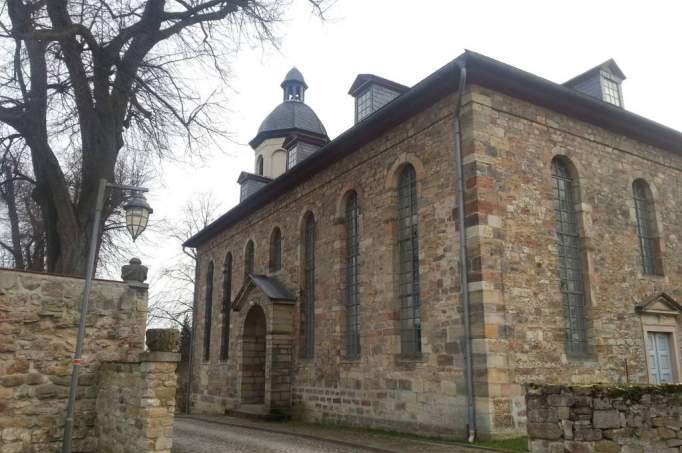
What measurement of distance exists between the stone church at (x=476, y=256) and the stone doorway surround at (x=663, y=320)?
0.14 ft

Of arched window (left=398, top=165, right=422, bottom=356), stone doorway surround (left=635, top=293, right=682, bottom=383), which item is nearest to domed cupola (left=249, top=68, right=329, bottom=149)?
arched window (left=398, top=165, right=422, bottom=356)

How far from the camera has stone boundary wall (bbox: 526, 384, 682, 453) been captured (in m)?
6.38

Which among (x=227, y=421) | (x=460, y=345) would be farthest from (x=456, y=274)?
(x=227, y=421)

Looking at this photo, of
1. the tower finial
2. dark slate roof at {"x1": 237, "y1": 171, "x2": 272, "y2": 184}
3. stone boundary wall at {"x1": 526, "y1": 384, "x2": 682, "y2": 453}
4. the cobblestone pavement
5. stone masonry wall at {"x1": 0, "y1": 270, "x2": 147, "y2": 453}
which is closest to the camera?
stone boundary wall at {"x1": 526, "y1": 384, "x2": 682, "y2": 453}

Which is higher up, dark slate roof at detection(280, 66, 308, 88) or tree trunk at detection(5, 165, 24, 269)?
dark slate roof at detection(280, 66, 308, 88)

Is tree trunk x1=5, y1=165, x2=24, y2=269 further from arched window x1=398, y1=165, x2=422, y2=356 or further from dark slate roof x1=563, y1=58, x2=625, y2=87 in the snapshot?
dark slate roof x1=563, y1=58, x2=625, y2=87

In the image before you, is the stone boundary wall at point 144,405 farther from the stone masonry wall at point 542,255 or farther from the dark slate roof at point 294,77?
the dark slate roof at point 294,77

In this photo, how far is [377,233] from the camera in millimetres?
12867

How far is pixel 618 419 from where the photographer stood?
21.1 ft

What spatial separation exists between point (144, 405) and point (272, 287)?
10.2 meters

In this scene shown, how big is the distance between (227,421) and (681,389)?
12.0 metres

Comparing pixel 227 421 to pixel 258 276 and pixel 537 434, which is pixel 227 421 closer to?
pixel 258 276

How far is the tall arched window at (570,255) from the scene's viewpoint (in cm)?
1120

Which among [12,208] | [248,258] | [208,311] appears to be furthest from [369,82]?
[208,311]
